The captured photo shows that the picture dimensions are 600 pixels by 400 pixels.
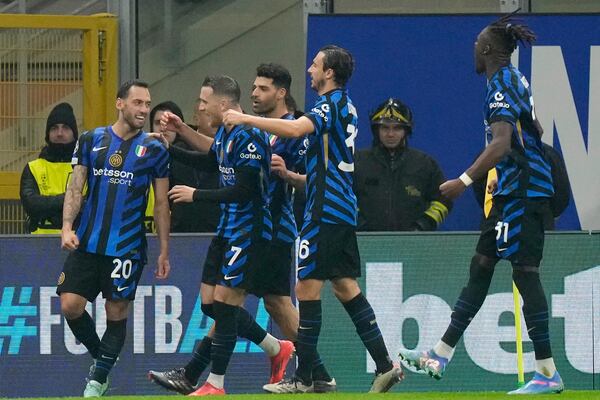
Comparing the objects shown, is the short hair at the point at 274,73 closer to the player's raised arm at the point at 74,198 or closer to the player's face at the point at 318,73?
the player's face at the point at 318,73

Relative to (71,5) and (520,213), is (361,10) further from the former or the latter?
(520,213)

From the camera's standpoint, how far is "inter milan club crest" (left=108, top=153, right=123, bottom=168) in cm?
1099

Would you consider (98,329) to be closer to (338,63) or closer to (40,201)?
(40,201)

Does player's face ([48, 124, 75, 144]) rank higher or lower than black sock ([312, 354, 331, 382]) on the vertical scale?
higher

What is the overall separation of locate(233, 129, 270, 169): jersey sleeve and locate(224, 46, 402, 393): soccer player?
0.41 metres

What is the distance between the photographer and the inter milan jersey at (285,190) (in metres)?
11.0

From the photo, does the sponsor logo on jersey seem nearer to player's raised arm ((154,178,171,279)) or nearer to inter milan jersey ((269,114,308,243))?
player's raised arm ((154,178,171,279))

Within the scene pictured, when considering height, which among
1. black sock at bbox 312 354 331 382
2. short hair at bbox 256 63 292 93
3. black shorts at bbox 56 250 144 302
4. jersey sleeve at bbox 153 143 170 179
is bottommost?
black sock at bbox 312 354 331 382

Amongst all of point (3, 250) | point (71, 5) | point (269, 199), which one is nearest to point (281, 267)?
point (269, 199)

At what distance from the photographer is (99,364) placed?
10961 millimetres

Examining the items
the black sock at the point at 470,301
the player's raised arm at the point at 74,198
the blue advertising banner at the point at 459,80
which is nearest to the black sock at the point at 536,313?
the black sock at the point at 470,301

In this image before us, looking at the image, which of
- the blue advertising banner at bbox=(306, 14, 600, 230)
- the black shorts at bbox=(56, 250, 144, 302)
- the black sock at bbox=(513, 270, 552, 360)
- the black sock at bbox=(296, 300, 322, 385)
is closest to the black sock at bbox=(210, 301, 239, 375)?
the black sock at bbox=(296, 300, 322, 385)

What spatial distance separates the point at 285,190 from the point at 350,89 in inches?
125

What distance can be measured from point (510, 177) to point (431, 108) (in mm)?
4300
